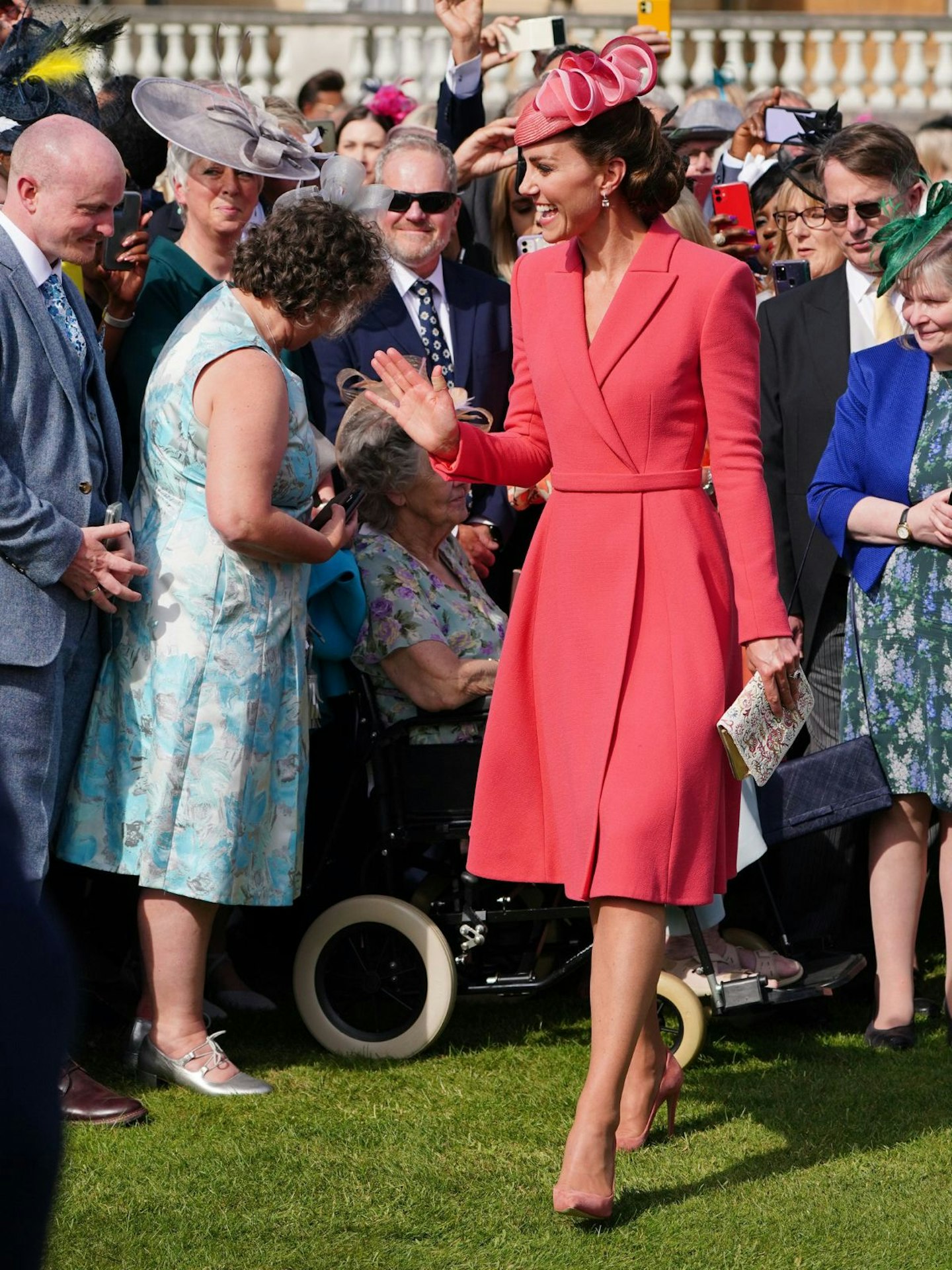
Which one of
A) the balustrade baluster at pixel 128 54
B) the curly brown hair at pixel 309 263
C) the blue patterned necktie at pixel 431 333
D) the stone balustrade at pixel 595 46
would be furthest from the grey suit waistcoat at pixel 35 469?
the balustrade baluster at pixel 128 54

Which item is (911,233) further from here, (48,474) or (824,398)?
(48,474)

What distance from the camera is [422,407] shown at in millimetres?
3674

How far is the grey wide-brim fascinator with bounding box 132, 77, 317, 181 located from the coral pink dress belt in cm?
179

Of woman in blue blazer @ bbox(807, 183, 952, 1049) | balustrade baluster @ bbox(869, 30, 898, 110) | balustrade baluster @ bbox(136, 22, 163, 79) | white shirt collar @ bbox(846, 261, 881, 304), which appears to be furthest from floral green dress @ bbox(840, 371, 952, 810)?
balustrade baluster @ bbox(869, 30, 898, 110)

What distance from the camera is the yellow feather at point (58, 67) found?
4.81 meters

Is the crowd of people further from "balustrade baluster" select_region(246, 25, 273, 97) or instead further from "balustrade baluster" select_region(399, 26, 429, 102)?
"balustrade baluster" select_region(399, 26, 429, 102)

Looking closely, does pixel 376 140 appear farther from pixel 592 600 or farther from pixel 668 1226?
pixel 668 1226

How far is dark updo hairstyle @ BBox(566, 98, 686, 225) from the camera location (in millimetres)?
3625

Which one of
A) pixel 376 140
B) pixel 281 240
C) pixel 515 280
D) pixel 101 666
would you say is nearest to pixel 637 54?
pixel 515 280

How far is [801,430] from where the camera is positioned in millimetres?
5621

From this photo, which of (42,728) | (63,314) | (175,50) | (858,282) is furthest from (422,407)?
(175,50)

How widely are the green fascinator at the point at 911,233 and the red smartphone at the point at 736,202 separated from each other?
5.76 feet

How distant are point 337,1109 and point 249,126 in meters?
2.70

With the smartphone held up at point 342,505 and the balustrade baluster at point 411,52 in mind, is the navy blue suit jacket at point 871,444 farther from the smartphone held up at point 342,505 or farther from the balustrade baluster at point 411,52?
the balustrade baluster at point 411,52
